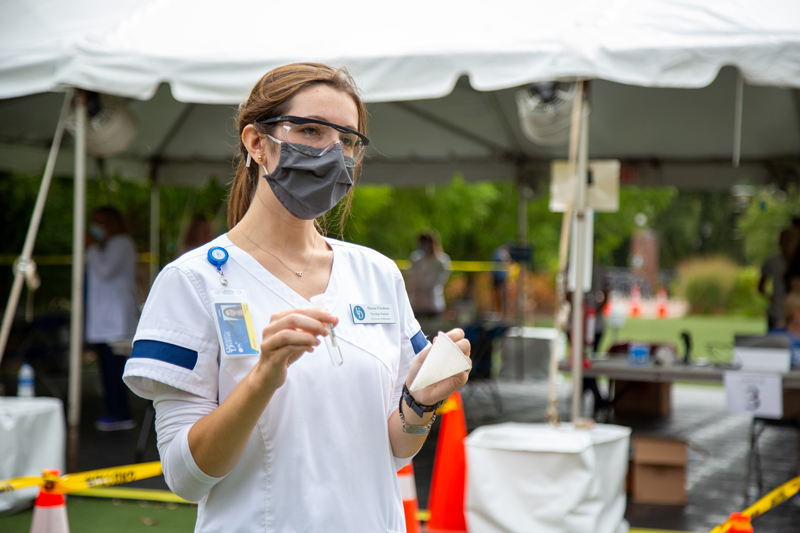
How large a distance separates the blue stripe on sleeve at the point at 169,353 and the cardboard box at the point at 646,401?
24.3 ft

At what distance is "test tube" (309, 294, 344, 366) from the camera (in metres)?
1.34

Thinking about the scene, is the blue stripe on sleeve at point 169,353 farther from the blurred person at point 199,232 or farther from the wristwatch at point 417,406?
the blurred person at point 199,232

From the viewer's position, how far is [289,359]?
1209 millimetres

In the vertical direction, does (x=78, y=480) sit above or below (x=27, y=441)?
above

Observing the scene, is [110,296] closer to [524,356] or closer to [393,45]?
[393,45]

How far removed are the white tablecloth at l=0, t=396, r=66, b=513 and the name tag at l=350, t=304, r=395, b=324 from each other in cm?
371

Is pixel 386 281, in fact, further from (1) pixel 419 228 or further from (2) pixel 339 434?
(1) pixel 419 228

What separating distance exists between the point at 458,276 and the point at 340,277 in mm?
20405

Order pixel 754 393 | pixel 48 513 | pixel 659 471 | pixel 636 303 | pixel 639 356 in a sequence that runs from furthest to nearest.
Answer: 1. pixel 636 303
2. pixel 639 356
3. pixel 659 471
4. pixel 754 393
5. pixel 48 513

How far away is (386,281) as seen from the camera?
1.63 metres

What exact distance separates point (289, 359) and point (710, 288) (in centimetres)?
2804

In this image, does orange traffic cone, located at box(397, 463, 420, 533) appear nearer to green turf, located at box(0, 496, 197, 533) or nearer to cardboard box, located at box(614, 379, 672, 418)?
green turf, located at box(0, 496, 197, 533)

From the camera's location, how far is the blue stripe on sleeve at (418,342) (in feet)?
5.38

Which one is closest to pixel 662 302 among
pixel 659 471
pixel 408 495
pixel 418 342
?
pixel 659 471
